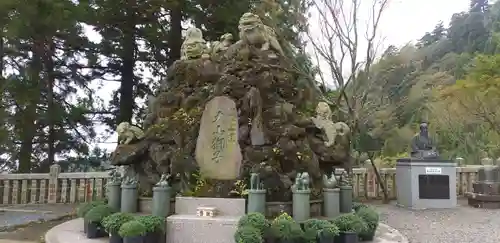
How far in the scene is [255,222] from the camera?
5852mm

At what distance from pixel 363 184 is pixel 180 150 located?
8336 millimetres

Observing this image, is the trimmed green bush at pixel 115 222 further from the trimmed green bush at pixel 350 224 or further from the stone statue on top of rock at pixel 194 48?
the stone statue on top of rock at pixel 194 48

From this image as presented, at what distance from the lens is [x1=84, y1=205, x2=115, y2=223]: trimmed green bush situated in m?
6.73

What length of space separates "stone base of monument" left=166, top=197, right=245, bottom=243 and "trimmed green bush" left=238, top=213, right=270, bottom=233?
0.83ft

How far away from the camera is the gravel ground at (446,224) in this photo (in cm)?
757

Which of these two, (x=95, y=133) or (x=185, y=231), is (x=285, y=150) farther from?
(x=95, y=133)

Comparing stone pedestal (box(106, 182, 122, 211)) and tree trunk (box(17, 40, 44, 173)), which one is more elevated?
tree trunk (box(17, 40, 44, 173))

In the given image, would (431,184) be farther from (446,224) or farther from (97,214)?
(97,214)

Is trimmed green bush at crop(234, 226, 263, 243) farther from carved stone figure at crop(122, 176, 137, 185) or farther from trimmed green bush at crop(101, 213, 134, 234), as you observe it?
carved stone figure at crop(122, 176, 137, 185)

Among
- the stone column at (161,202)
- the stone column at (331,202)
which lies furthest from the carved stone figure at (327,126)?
the stone column at (161,202)

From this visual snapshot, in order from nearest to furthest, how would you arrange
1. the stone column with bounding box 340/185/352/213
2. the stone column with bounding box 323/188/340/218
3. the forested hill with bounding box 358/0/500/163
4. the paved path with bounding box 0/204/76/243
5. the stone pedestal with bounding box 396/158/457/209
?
the stone column with bounding box 323/188/340/218 < the paved path with bounding box 0/204/76/243 < the stone column with bounding box 340/185/352/213 < the stone pedestal with bounding box 396/158/457/209 < the forested hill with bounding box 358/0/500/163

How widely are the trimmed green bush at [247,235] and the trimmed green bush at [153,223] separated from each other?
120 centimetres

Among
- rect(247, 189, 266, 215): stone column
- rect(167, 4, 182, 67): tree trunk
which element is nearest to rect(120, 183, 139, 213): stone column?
rect(247, 189, 266, 215): stone column

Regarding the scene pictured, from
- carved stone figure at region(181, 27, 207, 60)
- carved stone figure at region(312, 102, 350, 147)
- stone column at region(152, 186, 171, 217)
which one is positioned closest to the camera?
stone column at region(152, 186, 171, 217)
